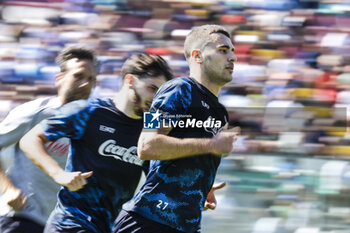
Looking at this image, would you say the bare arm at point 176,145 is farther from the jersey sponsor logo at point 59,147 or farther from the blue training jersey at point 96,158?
the jersey sponsor logo at point 59,147

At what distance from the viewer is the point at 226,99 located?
5.27 metres

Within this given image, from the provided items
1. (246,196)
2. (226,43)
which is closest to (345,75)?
(246,196)

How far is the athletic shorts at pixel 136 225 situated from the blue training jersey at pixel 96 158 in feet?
0.77

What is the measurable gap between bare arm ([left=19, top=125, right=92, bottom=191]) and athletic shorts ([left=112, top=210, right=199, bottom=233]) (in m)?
0.28

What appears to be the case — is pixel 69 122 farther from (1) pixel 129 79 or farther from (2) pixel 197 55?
(2) pixel 197 55

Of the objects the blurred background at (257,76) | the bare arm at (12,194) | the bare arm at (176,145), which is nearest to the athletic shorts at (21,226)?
the bare arm at (12,194)

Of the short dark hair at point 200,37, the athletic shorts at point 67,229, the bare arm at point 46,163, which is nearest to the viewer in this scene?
the bare arm at point 46,163

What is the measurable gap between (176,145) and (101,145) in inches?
26.6

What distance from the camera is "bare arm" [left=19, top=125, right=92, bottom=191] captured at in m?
2.89

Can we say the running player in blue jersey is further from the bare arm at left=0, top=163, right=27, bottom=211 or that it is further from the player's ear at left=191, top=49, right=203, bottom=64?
the player's ear at left=191, top=49, right=203, bottom=64

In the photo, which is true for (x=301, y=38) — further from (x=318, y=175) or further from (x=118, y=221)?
(x=118, y=221)

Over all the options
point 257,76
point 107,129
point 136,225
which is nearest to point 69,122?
point 107,129

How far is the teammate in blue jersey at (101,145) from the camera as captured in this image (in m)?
3.16

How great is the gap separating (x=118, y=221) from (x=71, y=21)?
152 inches
